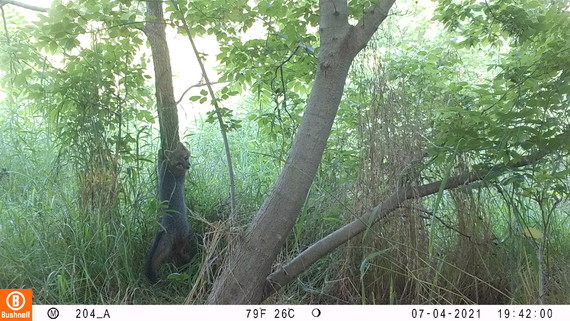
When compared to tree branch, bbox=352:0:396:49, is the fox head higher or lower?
lower

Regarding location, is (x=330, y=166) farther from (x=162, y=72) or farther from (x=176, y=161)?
(x=162, y=72)

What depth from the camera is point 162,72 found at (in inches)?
115

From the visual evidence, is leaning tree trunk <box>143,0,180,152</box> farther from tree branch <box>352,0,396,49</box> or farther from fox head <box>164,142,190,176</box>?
tree branch <box>352,0,396,49</box>

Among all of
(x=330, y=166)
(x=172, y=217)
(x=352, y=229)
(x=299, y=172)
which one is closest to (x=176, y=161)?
(x=172, y=217)
